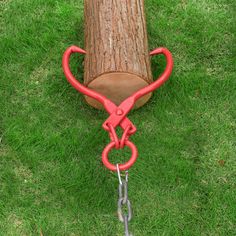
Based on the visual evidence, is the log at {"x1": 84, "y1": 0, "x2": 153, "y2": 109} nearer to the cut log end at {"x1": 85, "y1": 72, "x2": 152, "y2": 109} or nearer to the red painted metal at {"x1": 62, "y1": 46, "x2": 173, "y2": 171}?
the cut log end at {"x1": 85, "y1": 72, "x2": 152, "y2": 109}

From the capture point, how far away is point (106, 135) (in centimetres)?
320

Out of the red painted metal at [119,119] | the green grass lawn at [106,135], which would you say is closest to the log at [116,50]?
the red painted metal at [119,119]

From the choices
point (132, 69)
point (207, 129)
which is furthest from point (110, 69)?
point (207, 129)

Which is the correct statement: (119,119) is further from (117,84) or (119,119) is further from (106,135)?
(106,135)

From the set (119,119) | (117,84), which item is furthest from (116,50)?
(119,119)

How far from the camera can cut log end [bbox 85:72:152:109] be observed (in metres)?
2.96

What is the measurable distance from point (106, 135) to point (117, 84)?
1.38ft

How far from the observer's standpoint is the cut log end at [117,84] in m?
2.96

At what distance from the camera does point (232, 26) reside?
379cm

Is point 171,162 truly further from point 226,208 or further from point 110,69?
point 110,69

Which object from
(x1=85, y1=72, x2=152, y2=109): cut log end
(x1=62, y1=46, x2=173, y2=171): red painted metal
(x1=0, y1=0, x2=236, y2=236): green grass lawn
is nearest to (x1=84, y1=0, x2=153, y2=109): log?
(x1=85, y1=72, x2=152, y2=109): cut log end

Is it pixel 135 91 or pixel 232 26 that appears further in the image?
pixel 232 26

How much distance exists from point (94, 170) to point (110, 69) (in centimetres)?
72

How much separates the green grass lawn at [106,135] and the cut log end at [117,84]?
27 cm
